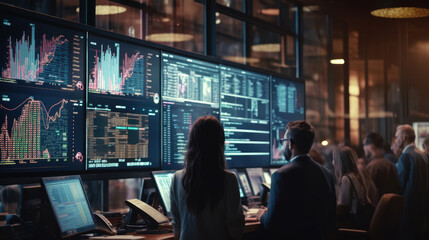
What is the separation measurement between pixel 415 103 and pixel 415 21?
1.36 m

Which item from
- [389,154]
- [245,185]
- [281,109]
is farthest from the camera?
[389,154]

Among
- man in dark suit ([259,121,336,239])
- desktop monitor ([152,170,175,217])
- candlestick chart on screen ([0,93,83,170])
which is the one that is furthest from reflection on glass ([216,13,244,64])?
man in dark suit ([259,121,336,239])

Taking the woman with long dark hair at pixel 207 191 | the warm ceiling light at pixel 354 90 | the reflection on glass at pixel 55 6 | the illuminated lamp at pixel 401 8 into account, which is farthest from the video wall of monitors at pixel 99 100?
the warm ceiling light at pixel 354 90

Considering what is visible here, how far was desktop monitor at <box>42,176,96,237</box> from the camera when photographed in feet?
11.2

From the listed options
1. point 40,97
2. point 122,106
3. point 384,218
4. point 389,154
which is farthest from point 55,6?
point 389,154

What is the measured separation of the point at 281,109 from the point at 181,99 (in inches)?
83.5

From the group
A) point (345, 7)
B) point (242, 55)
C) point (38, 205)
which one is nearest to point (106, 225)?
point (38, 205)

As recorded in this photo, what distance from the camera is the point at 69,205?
140 inches

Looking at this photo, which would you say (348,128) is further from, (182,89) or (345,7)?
(182,89)

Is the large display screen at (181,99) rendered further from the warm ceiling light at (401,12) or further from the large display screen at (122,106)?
the warm ceiling light at (401,12)

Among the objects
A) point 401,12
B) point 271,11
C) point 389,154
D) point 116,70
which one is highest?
point 271,11

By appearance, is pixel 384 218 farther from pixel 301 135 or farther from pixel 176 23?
pixel 176 23

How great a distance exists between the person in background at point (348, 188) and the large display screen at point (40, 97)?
8.46 feet

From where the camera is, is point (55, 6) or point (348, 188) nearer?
point (348, 188)
